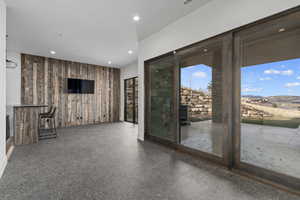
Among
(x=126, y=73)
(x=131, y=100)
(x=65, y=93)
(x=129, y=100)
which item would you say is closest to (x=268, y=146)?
(x=131, y=100)

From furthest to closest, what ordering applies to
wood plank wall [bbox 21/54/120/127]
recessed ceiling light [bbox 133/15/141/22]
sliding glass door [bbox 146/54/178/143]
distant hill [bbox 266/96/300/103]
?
1. wood plank wall [bbox 21/54/120/127]
2. sliding glass door [bbox 146/54/178/143]
3. recessed ceiling light [bbox 133/15/141/22]
4. distant hill [bbox 266/96/300/103]

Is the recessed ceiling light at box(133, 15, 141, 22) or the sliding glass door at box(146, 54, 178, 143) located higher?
the recessed ceiling light at box(133, 15, 141, 22)

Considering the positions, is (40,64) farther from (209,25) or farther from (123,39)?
(209,25)

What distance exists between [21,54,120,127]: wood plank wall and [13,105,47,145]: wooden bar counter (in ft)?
7.27

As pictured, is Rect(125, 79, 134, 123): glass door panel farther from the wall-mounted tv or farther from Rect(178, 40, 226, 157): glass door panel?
Rect(178, 40, 226, 157): glass door panel

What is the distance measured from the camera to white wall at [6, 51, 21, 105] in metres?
5.05

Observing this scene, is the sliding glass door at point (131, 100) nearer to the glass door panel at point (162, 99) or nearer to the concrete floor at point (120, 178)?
the glass door panel at point (162, 99)

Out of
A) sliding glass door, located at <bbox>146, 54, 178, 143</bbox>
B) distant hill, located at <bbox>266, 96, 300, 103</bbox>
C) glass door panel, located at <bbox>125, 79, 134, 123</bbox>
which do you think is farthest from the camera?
glass door panel, located at <bbox>125, 79, 134, 123</bbox>

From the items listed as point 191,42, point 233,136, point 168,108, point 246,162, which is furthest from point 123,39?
point 246,162

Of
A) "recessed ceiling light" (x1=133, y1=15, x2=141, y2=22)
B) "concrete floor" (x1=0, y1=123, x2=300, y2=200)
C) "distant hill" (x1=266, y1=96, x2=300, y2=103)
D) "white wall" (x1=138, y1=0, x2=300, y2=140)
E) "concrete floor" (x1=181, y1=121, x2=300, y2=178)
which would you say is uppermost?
"recessed ceiling light" (x1=133, y1=15, x2=141, y2=22)

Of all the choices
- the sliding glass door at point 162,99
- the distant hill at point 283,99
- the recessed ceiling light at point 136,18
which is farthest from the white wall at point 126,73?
the distant hill at point 283,99

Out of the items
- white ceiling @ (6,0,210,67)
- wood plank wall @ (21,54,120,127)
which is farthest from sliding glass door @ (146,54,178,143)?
wood plank wall @ (21,54,120,127)

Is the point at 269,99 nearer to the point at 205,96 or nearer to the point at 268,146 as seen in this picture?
the point at 268,146

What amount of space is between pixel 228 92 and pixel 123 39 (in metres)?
3.27
